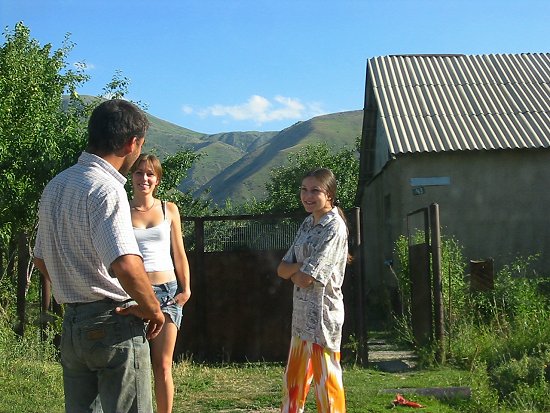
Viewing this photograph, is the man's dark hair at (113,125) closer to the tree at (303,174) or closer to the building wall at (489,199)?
the building wall at (489,199)

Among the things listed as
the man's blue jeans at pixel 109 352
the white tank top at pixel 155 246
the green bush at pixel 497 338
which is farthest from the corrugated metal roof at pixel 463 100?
the man's blue jeans at pixel 109 352

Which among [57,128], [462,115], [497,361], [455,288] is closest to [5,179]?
[57,128]

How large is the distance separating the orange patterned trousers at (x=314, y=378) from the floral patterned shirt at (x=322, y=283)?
0.23ft

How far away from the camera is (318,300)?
5.17m

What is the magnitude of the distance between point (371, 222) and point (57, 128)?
336 inches

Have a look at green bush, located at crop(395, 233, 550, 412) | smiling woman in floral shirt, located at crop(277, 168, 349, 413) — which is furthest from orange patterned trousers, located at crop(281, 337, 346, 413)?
green bush, located at crop(395, 233, 550, 412)

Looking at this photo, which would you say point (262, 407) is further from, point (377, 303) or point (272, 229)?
point (377, 303)

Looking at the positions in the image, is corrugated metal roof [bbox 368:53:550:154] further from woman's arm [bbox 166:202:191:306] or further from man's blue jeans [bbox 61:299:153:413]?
man's blue jeans [bbox 61:299:153:413]

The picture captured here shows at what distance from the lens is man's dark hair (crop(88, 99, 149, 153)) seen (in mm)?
3412

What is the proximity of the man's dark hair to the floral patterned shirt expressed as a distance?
1.96m

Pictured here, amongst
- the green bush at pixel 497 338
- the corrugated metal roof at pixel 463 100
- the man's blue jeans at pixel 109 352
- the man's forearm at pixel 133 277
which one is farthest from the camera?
the corrugated metal roof at pixel 463 100

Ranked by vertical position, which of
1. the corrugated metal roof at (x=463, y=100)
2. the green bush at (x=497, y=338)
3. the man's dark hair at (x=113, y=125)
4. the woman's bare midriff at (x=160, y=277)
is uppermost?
the corrugated metal roof at (x=463, y=100)

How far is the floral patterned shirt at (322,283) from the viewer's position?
5.11m

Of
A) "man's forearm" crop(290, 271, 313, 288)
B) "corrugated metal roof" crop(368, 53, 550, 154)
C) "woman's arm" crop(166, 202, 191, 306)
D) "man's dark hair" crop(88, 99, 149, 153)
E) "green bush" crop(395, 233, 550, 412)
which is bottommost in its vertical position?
"green bush" crop(395, 233, 550, 412)
